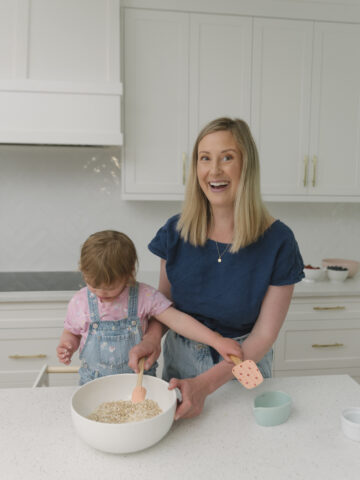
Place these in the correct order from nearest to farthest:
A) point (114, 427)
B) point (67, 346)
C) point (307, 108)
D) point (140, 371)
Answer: point (114, 427), point (140, 371), point (67, 346), point (307, 108)

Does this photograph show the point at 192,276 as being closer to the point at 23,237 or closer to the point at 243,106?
the point at 243,106

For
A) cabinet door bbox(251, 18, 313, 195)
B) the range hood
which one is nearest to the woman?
the range hood

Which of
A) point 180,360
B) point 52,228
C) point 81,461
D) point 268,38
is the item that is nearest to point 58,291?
point 52,228

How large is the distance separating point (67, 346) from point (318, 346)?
1.70m

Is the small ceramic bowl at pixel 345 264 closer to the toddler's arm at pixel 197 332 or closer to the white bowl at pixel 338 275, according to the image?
the white bowl at pixel 338 275

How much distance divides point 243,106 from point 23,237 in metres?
1.57

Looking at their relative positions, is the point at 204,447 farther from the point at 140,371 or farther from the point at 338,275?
the point at 338,275

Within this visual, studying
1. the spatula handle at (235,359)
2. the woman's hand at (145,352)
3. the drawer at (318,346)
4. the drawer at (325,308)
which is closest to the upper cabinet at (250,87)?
the drawer at (325,308)

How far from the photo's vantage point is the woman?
1.14 meters

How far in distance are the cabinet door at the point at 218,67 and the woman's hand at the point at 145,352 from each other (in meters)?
1.50

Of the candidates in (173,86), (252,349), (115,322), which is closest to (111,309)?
(115,322)

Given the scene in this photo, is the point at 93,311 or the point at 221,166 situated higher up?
the point at 221,166

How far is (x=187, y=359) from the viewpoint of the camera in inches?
49.1

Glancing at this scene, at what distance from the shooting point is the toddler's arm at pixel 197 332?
1.04 m
